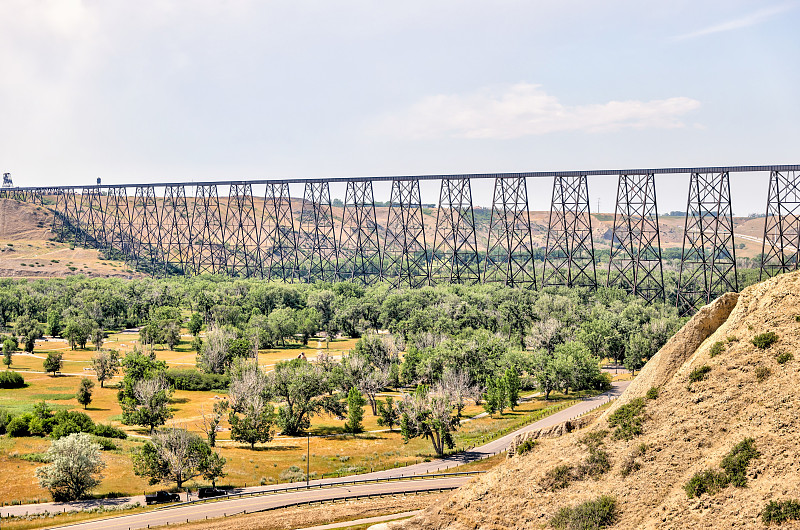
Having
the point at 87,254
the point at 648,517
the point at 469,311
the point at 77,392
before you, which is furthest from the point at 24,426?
the point at 87,254

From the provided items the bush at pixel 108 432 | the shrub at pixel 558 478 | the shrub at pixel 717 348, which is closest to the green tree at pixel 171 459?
the bush at pixel 108 432

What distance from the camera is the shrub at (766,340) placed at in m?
24.6

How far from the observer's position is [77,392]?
61.1m

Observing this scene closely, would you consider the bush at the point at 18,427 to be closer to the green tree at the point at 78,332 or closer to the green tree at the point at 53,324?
the green tree at the point at 78,332

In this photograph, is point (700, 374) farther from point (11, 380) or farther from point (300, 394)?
point (11, 380)

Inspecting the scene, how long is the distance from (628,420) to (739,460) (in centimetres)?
460

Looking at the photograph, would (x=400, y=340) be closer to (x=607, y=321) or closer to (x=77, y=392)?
(x=607, y=321)

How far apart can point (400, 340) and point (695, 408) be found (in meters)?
54.1

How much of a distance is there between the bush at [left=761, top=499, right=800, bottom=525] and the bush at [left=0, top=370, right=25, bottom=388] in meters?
64.3

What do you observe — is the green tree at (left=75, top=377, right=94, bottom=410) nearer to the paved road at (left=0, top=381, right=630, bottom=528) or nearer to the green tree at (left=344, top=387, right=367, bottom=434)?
the paved road at (left=0, top=381, right=630, bottom=528)

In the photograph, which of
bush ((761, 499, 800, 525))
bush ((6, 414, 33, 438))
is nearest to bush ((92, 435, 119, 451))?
bush ((6, 414, 33, 438))

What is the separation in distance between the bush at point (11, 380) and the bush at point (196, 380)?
44.0ft

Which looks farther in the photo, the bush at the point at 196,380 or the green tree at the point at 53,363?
the green tree at the point at 53,363

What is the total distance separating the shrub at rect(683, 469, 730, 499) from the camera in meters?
21.1
